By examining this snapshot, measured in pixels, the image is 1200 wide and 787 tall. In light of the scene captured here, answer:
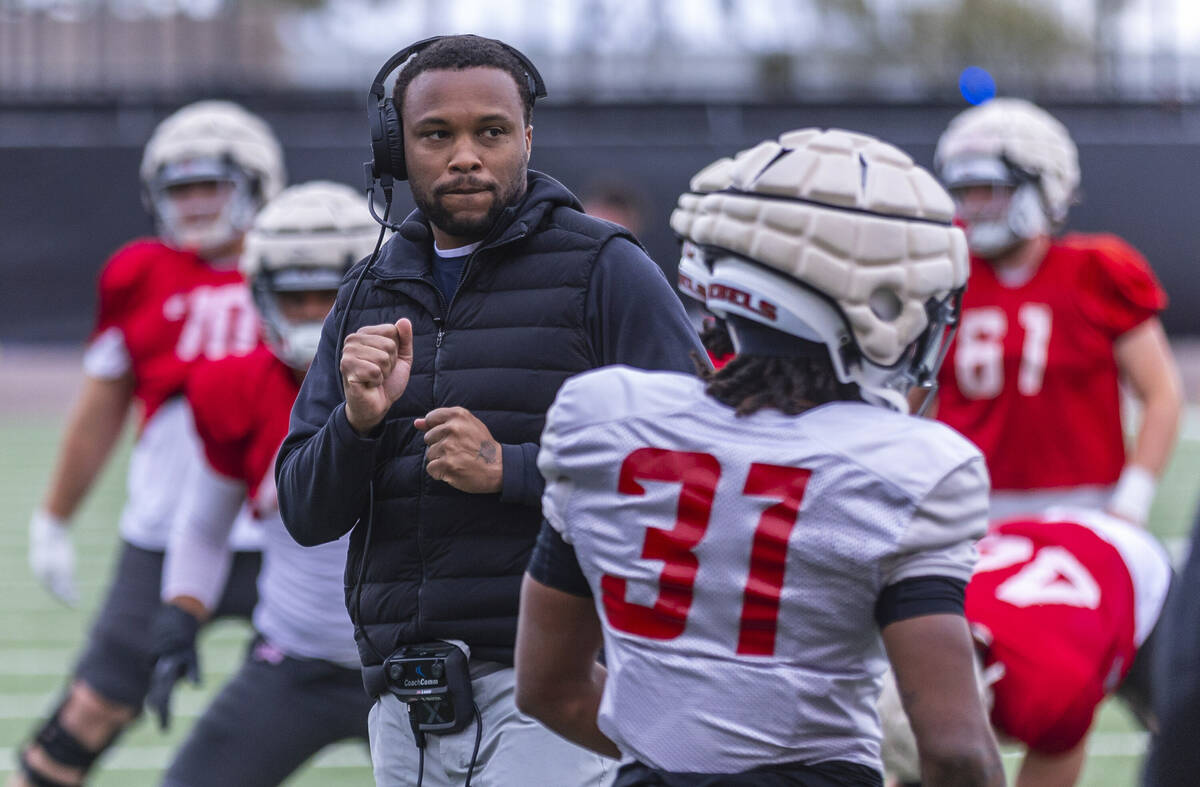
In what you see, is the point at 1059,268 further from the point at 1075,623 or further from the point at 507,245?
the point at 507,245

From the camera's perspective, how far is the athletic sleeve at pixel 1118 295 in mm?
4809

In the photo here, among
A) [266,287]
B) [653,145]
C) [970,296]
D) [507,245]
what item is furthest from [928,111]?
[507,245]

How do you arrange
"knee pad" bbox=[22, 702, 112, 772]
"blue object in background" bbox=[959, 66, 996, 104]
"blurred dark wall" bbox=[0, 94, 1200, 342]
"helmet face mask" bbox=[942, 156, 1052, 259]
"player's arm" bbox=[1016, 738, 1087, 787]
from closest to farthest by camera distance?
1. "player's arm" bbox=[1016, 738, 1087, 787]
2. "knee pad" bbox=[22, 702, 112, 772]
3. "helmet face mask" bbox=[942, 156, 1052, 259]
4. "blurred dark wall" bbox=[0, 94, 1200, 342]
5. "blue object in background" bbox=[959, 66, 996, 104]

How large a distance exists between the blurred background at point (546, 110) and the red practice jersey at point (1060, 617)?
36.3ft

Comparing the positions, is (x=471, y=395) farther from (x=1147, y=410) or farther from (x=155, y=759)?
(x=155, y=759)

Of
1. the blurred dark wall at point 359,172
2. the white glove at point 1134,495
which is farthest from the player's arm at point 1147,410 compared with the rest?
the blurred dark wall at point 359,172

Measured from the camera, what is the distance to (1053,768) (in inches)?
154

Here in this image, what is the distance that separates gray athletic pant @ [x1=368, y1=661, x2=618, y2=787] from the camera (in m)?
2.65

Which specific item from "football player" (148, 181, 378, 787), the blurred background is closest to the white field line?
"football player" (148, 181, 378, 787)

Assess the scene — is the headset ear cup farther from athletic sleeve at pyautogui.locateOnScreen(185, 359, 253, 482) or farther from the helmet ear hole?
athletic sleeve at pyautogui.locateOnScreen(185, 359, 253, 482)

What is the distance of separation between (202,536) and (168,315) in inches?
48.5

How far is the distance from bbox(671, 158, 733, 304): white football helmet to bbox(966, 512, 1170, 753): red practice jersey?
1.29m

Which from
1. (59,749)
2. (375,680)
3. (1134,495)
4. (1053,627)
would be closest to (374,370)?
(375,680)

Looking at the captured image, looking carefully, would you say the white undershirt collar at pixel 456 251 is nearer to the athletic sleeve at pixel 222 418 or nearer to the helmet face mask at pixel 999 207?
the athletic sleeve at pixel 222 418
